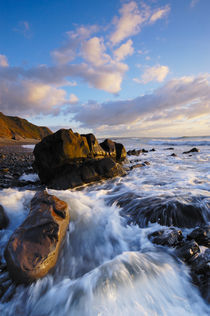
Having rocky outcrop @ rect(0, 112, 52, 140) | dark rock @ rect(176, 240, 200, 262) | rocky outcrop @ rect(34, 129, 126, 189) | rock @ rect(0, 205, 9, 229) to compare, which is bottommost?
dark rock @ rect(176, 240, 200, 262)

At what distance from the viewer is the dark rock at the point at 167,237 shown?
2564 millimetres

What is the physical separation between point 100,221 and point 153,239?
1.21 metres

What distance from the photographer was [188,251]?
7.38 feet

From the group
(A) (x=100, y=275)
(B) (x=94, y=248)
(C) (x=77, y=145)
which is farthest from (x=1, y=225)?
(C) (x=77, y=145)

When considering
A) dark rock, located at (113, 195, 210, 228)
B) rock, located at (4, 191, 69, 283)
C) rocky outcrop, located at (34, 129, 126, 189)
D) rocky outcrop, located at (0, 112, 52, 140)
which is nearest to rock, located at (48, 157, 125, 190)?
rocky outcrop, located at (34, 129, 126, 189)

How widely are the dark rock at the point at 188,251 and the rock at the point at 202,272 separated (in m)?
0.07

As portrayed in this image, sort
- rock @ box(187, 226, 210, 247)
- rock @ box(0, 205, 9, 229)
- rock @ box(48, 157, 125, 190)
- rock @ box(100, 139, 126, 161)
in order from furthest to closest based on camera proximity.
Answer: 1. rock @ box(100, 139, 126, 161)
2. rock @ box(48, 157, 125, 190)
3. rock @ box(0, 205, 9, 229)
4. rock @ box(187, 226, 210, 247)

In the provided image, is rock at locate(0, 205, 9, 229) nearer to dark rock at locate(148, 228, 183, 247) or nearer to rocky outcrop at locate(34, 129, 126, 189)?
rocky outcrop at locate(34, 129, 126, 189)

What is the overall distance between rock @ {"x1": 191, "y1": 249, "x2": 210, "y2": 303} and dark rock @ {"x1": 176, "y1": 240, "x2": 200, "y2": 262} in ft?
0.23

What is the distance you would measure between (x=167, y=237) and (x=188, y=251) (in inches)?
17.2

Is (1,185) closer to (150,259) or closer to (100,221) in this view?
(100,221)

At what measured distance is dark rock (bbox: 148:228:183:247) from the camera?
2.56 meters

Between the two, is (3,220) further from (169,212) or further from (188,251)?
(169,212)

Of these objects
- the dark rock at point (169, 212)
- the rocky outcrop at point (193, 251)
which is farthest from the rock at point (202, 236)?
the dark rock at point (169, 212)
